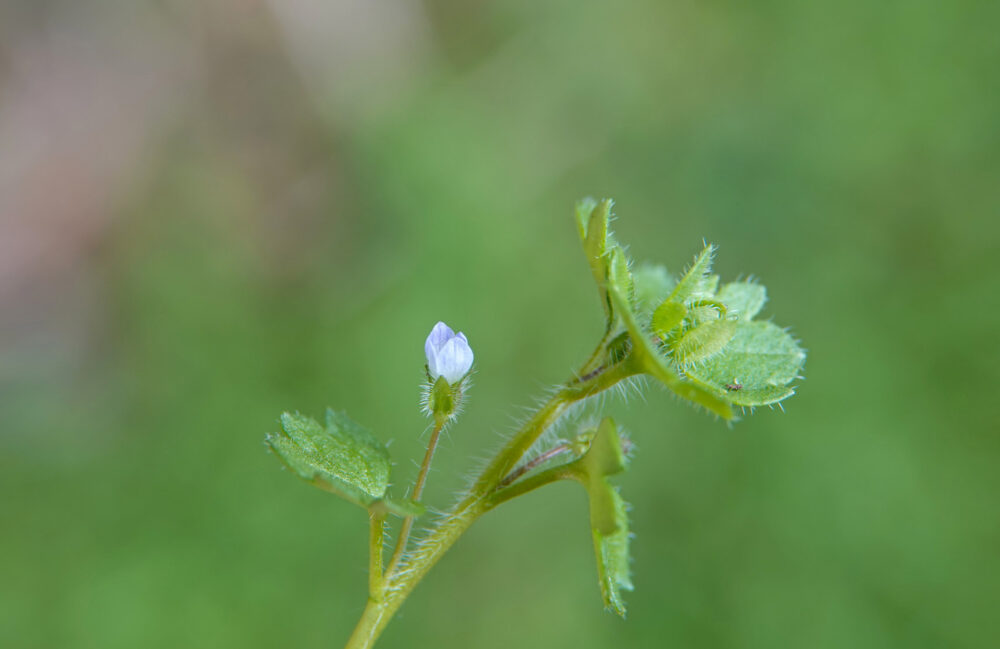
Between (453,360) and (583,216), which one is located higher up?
(583,216)

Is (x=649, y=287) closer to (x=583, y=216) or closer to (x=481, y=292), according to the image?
(x=583, y=216)

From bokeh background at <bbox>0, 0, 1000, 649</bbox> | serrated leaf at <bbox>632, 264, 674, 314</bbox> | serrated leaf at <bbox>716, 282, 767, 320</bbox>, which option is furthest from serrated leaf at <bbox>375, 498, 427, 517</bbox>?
bokeh background at <bbox>0, 0, 1000, 649</bbox>

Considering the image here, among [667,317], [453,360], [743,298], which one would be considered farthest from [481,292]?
[667,317]

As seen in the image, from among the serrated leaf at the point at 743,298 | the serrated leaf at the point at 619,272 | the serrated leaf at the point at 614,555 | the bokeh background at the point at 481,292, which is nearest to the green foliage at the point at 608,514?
A: the serrated leaf at the point at 614,555

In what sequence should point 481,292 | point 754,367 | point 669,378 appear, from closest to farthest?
point 669,378 < point 754,367 < point 481,292

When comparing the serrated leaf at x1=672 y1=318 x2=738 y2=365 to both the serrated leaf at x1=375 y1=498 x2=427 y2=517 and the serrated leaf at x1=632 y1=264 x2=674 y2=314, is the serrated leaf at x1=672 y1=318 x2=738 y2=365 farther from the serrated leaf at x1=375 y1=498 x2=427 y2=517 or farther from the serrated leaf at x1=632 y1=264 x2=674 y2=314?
the serrated leaf at x1=375 y1=498 x2=427 y2=517

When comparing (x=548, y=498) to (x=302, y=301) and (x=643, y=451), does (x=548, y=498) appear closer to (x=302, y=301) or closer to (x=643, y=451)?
(x=643, y=451)

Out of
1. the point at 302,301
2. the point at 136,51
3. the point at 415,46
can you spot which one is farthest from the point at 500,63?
the point at 136,51
